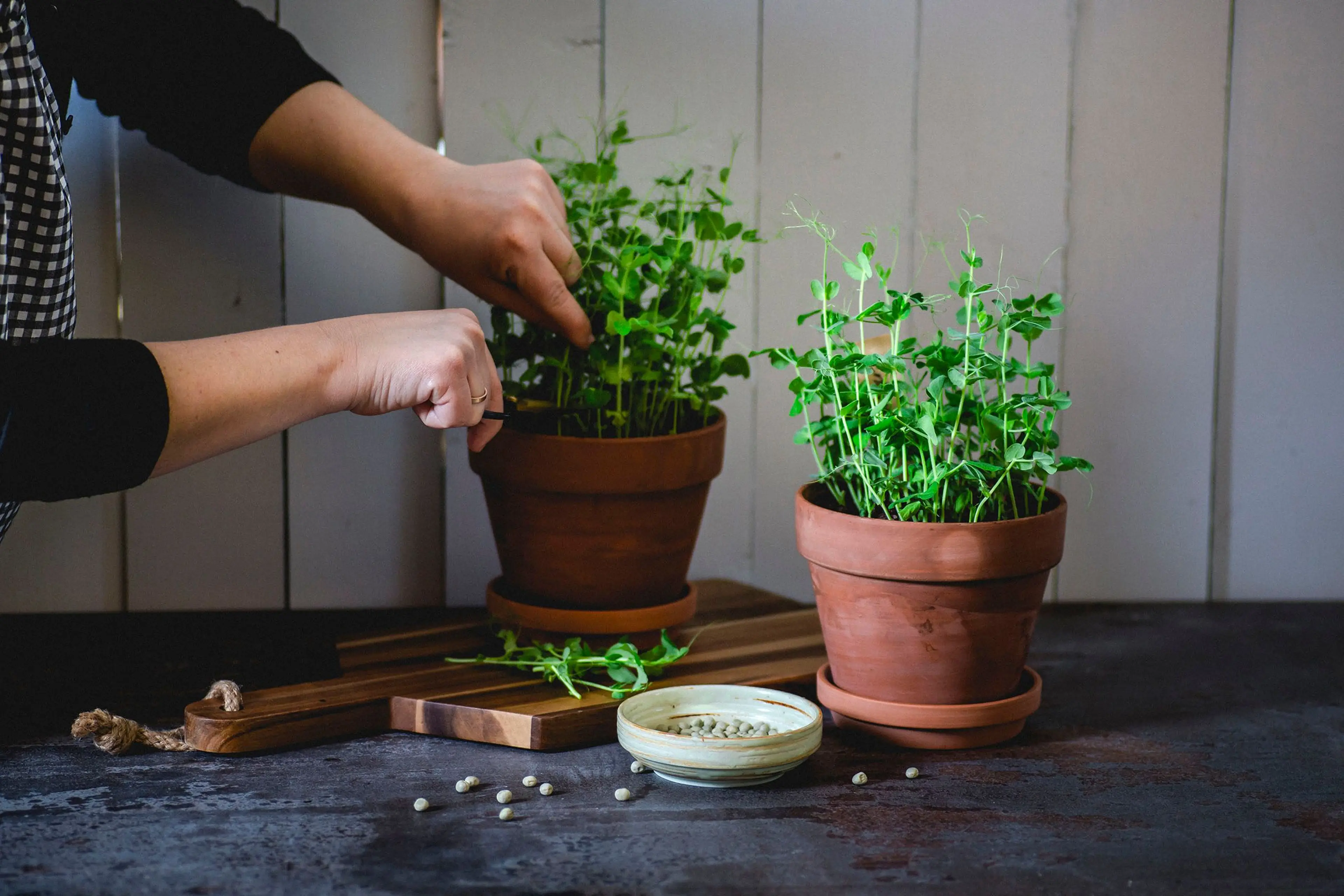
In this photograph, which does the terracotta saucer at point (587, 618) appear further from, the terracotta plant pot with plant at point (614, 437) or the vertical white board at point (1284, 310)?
the vertical white board at point (1284, 310)

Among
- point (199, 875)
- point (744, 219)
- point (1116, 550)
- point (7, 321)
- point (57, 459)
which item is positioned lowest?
point (199, 875)

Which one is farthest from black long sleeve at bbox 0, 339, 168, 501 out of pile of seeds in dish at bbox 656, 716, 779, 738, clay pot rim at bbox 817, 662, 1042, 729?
clay pot rim at bbox 817, 662, 1042, 729

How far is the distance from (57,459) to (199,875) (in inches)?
13.5

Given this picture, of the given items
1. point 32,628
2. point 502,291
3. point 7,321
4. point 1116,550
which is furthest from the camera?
point 1116,550

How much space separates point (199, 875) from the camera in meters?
0.78

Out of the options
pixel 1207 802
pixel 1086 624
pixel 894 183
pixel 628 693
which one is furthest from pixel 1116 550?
pixel 628 693

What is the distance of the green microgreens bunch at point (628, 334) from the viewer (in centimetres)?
119

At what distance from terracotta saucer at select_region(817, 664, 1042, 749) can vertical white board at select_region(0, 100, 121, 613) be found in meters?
0.97

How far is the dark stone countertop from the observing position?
2.57 ft

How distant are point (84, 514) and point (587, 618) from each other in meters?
0.73

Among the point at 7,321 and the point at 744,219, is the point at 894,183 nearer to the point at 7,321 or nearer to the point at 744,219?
the point at 744,219

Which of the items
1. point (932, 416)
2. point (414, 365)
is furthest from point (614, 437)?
point (932, 416)

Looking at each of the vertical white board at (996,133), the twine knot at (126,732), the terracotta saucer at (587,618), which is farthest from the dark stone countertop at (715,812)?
the vertical white board at (996,133)

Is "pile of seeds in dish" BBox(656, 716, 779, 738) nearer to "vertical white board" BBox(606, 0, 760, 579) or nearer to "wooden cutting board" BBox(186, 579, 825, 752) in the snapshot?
"wooden cutting board" BBox(186, 579, 825, 752)
